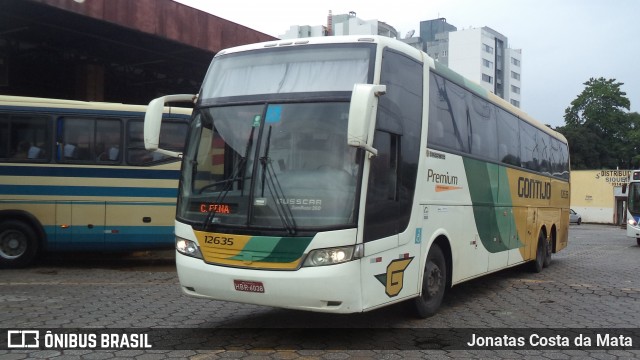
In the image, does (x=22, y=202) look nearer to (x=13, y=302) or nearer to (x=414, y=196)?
(x=13, y=302)

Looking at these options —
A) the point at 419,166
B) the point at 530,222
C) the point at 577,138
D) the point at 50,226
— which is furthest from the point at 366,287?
the point at 577,138

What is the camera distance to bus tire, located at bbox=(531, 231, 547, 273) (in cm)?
1224

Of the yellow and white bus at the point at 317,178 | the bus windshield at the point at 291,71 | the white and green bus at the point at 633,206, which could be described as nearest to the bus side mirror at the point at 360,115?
the yellow and white bus at the point at 317,178

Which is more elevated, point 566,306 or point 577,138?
point 577,138

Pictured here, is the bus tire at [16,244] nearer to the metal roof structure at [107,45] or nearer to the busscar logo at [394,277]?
the metal roof structure at [107,45]

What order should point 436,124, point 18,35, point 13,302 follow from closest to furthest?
1. point 436,124
2. point 13,302
3. point 18,35

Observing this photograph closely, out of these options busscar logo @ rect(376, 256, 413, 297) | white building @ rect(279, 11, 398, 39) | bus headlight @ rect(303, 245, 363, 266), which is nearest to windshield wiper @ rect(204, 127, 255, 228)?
bus headlight @ rect(303, 245, 363, 266)

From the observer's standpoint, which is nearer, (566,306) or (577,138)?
(566,306)

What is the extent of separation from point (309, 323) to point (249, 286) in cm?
154

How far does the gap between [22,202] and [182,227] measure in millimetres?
6330

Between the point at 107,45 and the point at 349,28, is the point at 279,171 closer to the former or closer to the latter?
the point at 107,45

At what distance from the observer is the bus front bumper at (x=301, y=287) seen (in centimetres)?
540

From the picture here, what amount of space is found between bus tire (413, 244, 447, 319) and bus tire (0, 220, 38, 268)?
779 cm

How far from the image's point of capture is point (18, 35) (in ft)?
61.3
